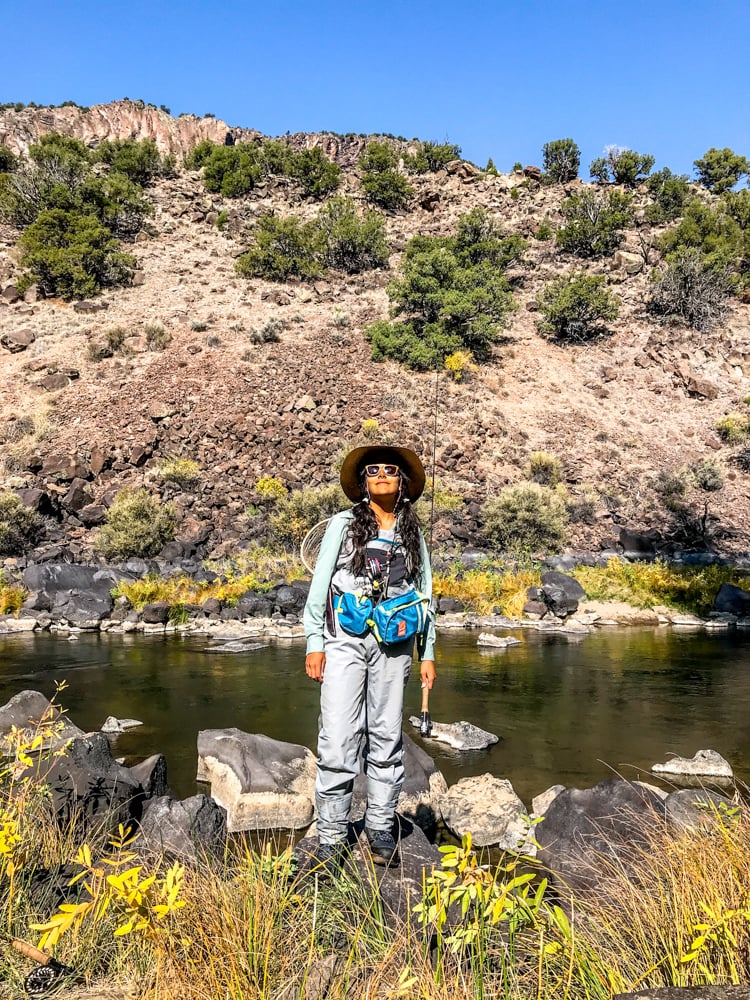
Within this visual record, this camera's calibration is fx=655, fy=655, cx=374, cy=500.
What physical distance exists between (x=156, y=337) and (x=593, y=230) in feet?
79.1

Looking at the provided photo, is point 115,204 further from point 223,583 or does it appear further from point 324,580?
point 324,580

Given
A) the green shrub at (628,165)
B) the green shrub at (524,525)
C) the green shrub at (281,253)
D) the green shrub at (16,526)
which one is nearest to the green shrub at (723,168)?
the green shrub at (628,165)

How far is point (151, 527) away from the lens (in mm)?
16672

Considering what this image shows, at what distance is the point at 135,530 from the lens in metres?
16.4

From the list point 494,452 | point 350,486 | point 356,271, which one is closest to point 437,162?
point 356,271

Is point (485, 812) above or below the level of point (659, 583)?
above

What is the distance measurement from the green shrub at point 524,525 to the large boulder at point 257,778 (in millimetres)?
12731

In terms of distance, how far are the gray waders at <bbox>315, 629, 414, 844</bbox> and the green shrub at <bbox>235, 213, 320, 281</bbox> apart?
32.2 metres

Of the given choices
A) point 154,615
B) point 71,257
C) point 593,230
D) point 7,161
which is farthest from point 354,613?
point 7,161

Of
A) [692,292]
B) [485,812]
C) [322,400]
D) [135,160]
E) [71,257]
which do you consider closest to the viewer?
[485,812]

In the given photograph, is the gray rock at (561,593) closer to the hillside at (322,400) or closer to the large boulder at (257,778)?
the hillside at (322,400)

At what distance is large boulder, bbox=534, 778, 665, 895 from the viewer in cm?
337

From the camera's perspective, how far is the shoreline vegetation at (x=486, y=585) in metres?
13.6

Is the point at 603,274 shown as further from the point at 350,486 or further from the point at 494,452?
the point at 350,486
